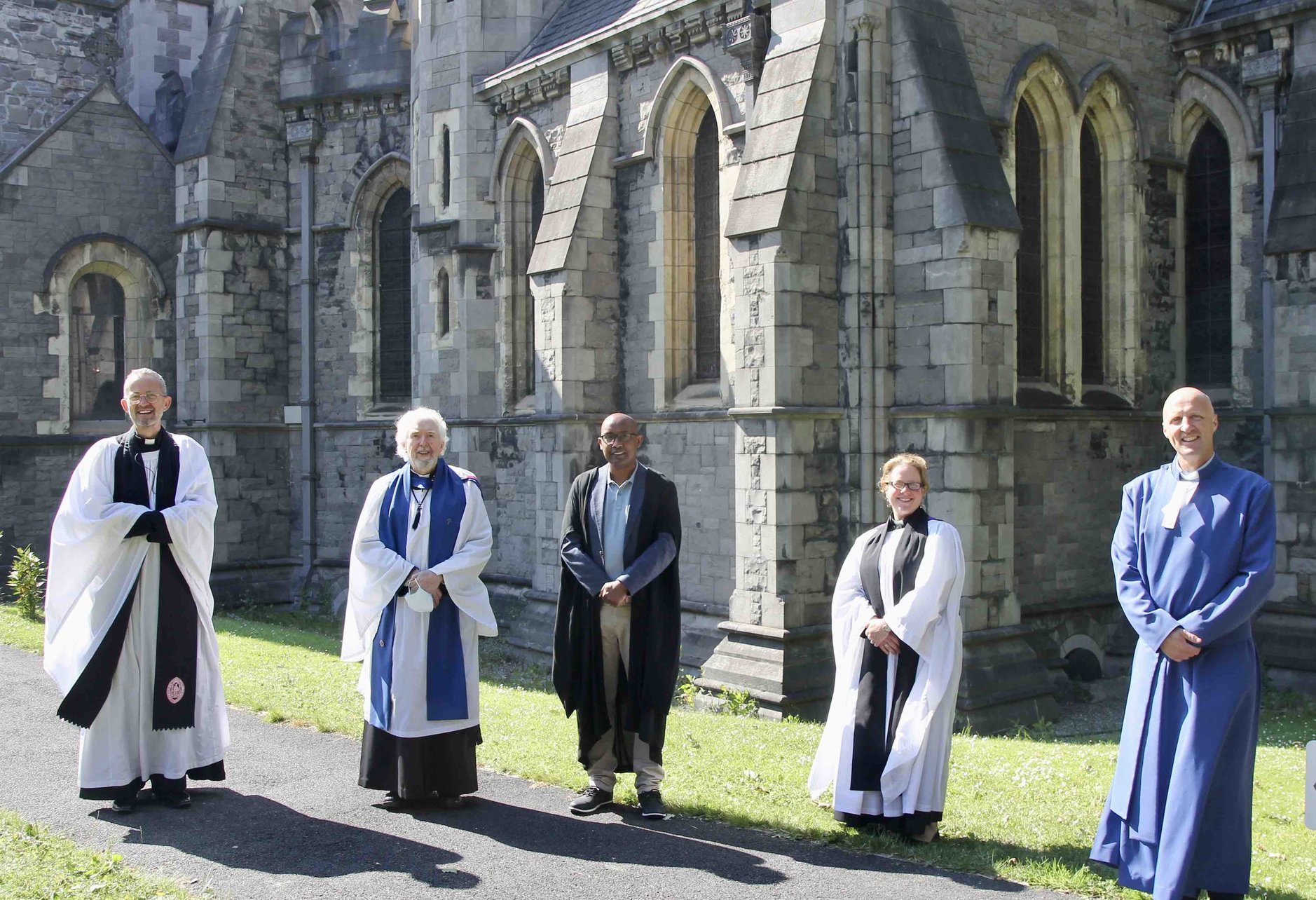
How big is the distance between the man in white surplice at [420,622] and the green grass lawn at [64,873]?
1325 millimetres

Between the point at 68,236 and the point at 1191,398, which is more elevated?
the point at 68,236

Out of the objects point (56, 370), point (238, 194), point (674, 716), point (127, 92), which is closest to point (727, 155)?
point (674, 716)

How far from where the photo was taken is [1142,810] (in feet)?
15.3

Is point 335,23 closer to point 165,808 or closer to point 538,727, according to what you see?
point 538,727

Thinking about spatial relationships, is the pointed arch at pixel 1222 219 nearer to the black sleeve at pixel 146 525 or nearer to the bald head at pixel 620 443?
the bald head at pixel 620 443

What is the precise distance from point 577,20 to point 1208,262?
8.12 m

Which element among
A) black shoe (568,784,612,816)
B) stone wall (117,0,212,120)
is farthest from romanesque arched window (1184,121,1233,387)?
stone wall (117,0,212,120)

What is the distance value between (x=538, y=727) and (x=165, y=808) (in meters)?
2.65

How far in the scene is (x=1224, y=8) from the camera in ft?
42.5

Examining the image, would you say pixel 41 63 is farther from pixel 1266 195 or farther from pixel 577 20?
pixel 1266 195

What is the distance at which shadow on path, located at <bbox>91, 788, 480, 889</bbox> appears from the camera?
509 cm

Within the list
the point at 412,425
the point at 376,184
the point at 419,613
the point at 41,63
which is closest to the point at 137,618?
the point at 419,613

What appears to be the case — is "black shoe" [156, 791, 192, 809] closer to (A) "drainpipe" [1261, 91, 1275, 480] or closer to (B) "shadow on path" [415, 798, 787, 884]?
(B) "shadow on path" [415, 798, 787, 884]

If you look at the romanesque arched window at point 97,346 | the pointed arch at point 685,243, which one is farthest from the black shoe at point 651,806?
the romanesque arched window at point 97,346
